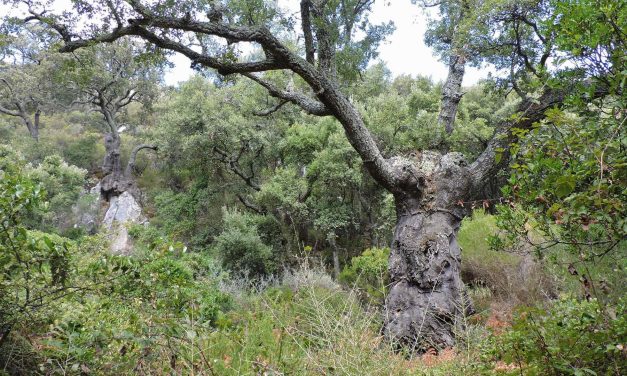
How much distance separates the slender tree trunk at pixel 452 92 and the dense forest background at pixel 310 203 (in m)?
0.04

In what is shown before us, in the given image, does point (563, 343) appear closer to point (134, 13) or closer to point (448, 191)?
point (448, 191)

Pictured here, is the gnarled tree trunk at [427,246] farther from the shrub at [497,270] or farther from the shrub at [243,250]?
the shrub at [243,250]

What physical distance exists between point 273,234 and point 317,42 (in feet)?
28.0

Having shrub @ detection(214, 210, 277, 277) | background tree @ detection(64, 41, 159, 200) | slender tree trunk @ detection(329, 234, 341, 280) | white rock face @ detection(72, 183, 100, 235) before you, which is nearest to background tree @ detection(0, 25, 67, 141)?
background tree @ detection(64, 41, 159, 200)

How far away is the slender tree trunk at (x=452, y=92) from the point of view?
7.20m

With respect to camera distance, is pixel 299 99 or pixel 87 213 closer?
pixel 299 99

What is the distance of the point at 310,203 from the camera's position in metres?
13.2

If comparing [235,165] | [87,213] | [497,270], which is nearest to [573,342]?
[497,270]

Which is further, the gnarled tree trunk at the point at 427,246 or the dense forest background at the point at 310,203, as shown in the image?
the gnarled tree trunk at the point at 427,246

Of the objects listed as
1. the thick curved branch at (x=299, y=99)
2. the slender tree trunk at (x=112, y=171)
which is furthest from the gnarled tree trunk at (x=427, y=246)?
the slender tree trunk at (x=112, y=171)

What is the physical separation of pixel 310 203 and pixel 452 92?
6.71m

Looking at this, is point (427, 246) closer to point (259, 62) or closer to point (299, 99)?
point (299, 99)

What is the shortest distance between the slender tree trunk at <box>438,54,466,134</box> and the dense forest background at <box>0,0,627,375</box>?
0.13ft

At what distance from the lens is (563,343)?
161 centimetres
